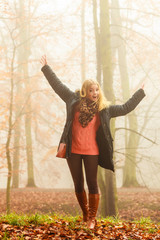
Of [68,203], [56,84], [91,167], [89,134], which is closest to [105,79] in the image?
[56,84]

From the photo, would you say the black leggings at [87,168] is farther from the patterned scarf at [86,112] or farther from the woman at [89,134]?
the patterned scarf at [86,112]

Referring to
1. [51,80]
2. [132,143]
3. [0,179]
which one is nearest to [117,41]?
[132,143]

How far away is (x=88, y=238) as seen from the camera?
3855 mm

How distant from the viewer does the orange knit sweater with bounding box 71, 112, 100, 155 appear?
416cm

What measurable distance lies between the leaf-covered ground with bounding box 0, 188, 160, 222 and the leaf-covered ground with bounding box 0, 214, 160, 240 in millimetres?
5019

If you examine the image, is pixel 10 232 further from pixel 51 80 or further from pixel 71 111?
pixel 51 80

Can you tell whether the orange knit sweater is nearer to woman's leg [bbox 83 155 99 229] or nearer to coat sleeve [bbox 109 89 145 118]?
woman's leg [bbox 83 155 99 229]

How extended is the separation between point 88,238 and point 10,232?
1040 millimetres

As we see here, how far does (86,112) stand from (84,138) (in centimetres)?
37

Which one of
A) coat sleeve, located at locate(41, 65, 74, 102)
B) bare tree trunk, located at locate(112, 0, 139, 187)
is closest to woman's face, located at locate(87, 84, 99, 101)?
coat sleeve, located at locate(41, 65, 74, 102)

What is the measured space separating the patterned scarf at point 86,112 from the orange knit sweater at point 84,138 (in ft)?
0.27

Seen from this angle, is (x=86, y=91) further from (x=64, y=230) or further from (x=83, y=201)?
(x=64, y=230)

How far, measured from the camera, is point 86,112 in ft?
13.5

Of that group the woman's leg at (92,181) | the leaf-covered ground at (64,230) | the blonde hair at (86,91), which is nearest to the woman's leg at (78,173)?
the woman's leg at (92,181)
